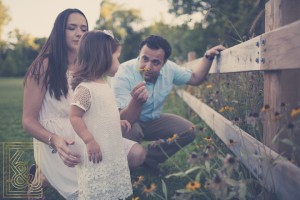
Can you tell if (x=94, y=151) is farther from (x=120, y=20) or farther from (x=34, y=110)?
(x=120, y=20)

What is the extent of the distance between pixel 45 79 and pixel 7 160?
182 centimetres

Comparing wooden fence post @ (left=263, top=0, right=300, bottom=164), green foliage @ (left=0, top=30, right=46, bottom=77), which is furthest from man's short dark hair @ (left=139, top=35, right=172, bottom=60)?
green foliage @ (left=0, top=30, right=46, bottom=77)

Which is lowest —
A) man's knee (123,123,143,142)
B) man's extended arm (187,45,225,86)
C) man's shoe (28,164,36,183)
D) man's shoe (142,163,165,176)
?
man's shoe (142,163,165,176)

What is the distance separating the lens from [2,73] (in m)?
54.2

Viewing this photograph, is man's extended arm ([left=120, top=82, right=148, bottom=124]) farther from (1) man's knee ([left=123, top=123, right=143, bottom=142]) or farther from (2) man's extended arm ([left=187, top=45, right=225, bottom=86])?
(2) man's extended arm ([left=187, top=45, right=225, bottom=86])

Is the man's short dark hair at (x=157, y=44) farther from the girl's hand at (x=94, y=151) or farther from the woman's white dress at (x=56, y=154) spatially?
the girl's hand at (x=94, y=151)

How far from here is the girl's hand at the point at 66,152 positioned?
2303mm

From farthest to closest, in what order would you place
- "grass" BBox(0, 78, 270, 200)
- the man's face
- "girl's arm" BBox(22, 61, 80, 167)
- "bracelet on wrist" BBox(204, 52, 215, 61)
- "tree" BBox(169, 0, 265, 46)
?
"tree" BBox(169, 0, 265, 46) < "bracelet on wrist" BBox(204, 52, 215, 61) < the man's face < "girl's arm" BBox(22, 61, 80, 167) < "grass" BBox(0, 78, 270, 200)

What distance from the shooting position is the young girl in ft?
7.48

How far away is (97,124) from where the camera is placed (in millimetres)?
2346

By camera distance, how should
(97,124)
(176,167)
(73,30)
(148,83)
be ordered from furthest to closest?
(148,83), (176,167), (73,30), (97,124)

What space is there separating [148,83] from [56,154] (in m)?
1.32

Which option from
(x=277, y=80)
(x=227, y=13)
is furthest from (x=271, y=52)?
(x=227, y=13)

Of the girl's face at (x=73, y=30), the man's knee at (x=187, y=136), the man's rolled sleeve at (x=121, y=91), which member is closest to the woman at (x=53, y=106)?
the girl's face at (x=73, y=30)
